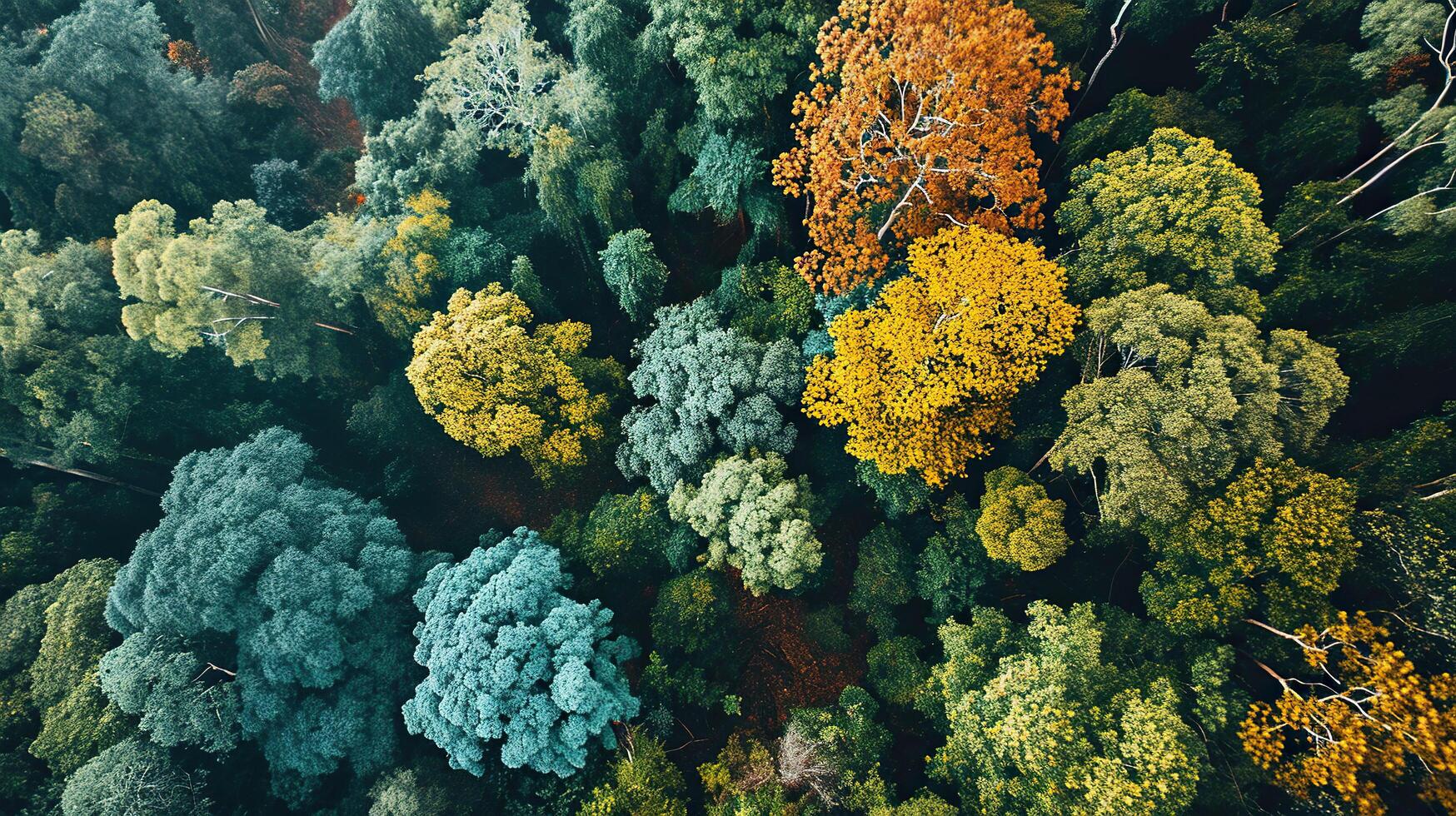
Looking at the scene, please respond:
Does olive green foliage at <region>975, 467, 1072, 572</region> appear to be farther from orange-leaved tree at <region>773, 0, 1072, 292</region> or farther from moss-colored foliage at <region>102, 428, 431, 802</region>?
moss-colored foliage at <region>102, 428, 431, 802</region>

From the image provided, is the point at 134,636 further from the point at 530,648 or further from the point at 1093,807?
the point at 1093,807

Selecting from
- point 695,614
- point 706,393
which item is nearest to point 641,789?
point 695,614

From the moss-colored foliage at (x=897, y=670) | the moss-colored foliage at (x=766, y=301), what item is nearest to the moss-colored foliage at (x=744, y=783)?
the moss-colored foliage at (x=897, y=670)

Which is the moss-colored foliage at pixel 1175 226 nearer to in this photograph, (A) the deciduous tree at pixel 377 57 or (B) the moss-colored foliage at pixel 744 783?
(B) the moss-colored foliage at pixel 744 783

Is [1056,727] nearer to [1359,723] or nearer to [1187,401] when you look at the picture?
[1359,723]

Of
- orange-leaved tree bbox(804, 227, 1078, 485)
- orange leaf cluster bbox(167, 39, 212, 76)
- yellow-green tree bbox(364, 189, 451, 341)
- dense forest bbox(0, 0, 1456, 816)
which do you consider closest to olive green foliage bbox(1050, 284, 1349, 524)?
dense forest bbox(0, 0, 1456, 816)

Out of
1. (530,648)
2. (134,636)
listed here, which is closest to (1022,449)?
(530,648)

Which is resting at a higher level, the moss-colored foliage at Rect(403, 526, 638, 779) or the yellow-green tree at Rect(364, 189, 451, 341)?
the yellow-green tree at Rect(364, 189, 451, 341)

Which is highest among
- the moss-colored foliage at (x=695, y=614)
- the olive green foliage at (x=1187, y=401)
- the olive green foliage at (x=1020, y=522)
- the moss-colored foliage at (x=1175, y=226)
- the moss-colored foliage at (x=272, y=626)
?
the moss-colored foliage at (x=1175, y=226)
